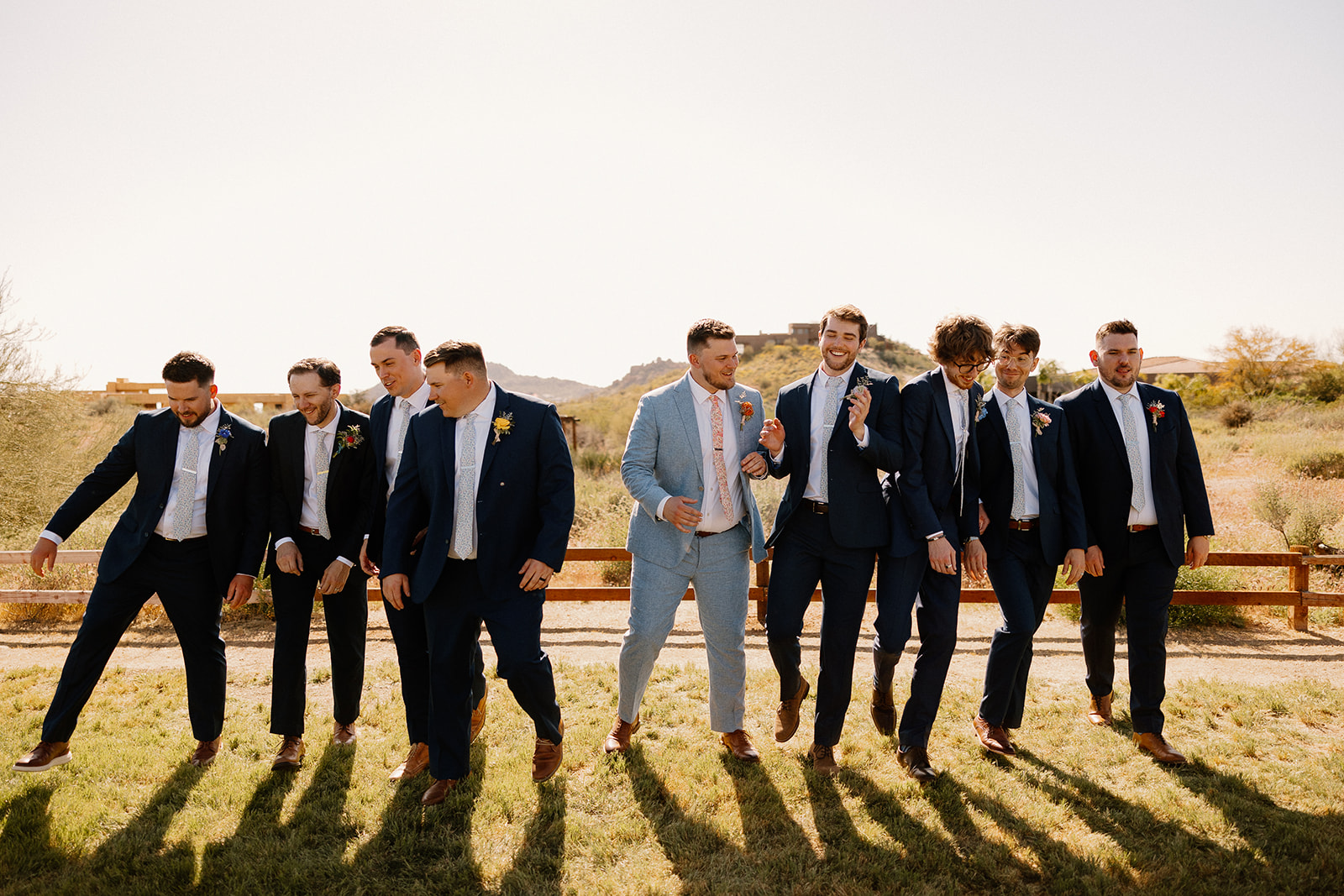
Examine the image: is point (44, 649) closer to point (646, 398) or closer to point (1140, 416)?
point (646, 398)

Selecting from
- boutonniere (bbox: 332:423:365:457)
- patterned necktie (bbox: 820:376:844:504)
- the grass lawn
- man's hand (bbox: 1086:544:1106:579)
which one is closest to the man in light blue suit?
patterned necktie (bbox: 820:376:844:504)

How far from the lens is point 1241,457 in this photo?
21250 mm

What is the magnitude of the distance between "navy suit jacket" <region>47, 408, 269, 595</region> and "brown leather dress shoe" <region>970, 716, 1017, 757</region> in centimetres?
436

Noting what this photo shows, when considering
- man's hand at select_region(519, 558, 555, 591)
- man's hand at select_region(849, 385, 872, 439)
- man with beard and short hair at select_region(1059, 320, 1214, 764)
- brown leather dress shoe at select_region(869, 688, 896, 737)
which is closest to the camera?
man's hand at select_region(519, 558, 555, 591)

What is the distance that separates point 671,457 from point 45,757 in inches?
146

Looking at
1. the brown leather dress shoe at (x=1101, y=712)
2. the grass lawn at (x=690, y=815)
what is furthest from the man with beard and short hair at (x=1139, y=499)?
the grass lawn at (x=690, y=815)

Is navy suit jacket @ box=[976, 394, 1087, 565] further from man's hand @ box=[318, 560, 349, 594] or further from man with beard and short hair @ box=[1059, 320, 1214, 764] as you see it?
man's hand @ box=[318, 560, 349, 594]

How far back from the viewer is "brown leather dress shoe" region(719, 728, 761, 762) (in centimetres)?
430

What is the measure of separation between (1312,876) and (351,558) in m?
4.81

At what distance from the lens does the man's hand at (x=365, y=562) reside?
429 cm

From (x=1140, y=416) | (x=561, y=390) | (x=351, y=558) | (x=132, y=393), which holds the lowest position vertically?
(x=351, y=558)

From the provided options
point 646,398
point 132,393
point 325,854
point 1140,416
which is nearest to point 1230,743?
point 1140,416

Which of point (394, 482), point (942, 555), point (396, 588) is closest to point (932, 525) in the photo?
point (942, 555)

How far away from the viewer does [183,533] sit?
13.9ft
